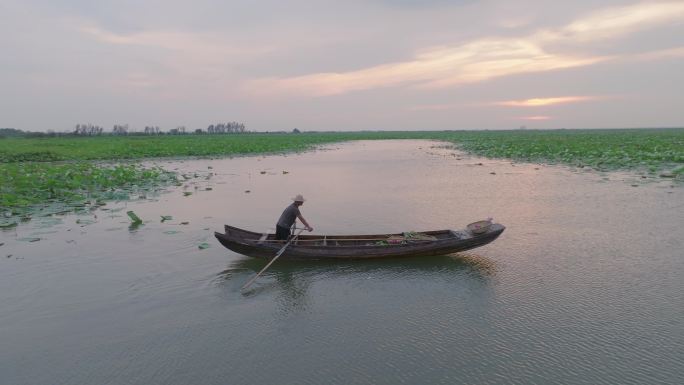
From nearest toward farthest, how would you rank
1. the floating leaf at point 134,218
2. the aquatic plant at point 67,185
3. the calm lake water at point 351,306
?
the calm lake water at point 351,306
the floating leaf at point 134,218
the aquatic plant at point 67,185

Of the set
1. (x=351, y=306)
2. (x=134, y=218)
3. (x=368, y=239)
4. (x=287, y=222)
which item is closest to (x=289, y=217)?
(x=287, y=222)

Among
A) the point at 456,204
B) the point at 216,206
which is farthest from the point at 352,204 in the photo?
the point at 216,206

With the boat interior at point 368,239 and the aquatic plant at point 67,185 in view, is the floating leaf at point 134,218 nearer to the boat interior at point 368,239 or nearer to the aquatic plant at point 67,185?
the aquatic plant at point 67,185

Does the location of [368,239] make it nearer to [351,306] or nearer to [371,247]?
[371,247]

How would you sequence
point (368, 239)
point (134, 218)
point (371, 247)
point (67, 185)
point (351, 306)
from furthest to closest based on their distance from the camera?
point (67, 185) → point (134, 218) → point (368, 239) → point (371, 247) → point (351, 306)

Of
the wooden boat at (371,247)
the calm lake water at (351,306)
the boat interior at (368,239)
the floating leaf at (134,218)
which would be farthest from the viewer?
the floating leaf at (134,218)

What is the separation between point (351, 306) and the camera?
246 inches

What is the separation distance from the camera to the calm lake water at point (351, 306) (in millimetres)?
4656

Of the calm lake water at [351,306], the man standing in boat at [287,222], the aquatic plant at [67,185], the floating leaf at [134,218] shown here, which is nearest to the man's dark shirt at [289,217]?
the man standing in boat at [287,222]

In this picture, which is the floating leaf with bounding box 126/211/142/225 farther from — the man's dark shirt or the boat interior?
the man's dark shirt

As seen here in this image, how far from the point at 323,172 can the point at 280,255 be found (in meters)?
16.1

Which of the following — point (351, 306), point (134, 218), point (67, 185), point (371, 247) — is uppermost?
point (67, 185)

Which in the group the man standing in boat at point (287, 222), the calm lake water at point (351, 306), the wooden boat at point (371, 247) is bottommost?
the calm lake water at point (351, 306)

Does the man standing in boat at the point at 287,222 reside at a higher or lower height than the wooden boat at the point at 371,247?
higher
